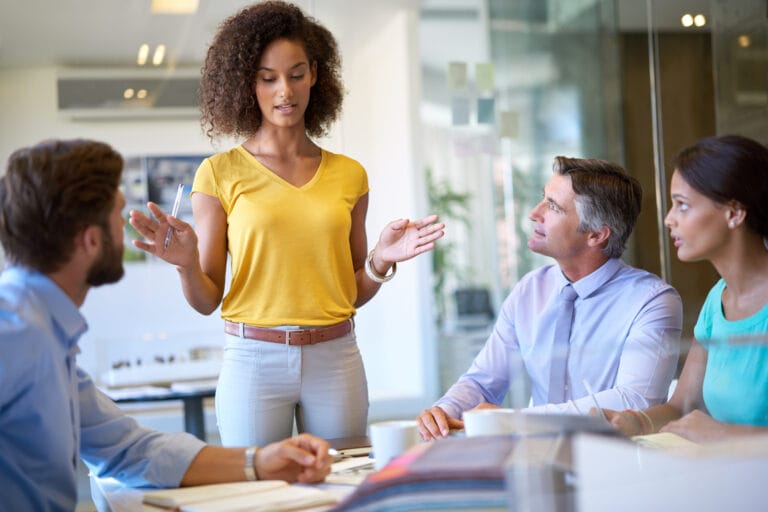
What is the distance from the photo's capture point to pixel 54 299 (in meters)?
1.44

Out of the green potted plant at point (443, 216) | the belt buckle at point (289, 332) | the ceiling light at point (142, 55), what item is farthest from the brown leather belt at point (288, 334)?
the green potted plant at point (443, 216)

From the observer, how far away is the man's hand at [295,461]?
153 centimetres

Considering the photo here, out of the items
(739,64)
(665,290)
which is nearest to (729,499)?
(665,290)

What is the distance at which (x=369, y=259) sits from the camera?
2.50m

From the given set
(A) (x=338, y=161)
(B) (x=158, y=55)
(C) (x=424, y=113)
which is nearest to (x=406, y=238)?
(A) (x=338, y=161)

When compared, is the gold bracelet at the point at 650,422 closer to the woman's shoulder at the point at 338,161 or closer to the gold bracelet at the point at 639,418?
the gold bracelet at the point at 639,418

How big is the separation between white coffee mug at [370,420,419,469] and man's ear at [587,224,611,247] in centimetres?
109

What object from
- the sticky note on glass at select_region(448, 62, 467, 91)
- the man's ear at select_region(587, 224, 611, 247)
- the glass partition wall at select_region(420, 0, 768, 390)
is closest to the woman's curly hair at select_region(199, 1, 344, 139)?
the man's ear at select_region(587, 224, 611, 247)

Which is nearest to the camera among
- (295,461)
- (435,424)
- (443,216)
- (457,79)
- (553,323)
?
(295,461)

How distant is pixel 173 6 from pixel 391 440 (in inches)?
178

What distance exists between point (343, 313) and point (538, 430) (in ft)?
4.46

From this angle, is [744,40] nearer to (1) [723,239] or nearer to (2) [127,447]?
(1) [723,239]

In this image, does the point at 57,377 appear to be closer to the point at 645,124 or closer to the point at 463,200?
the point at 645,124

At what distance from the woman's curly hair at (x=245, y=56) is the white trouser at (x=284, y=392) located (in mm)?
599
